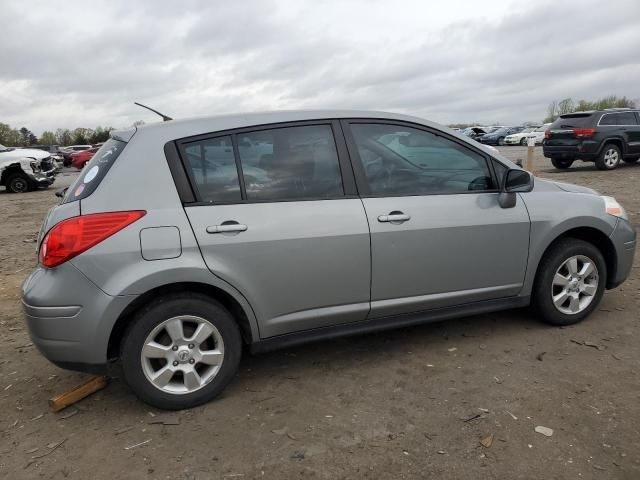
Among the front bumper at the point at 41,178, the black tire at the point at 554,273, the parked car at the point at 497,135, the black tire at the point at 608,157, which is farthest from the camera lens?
the parked car at the point at 497,135

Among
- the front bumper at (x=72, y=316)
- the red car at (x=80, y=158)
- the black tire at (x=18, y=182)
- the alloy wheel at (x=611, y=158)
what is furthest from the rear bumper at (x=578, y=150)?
the red car at (x=80, y=158)

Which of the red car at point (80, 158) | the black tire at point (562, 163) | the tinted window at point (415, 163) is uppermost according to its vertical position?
the tinted window at point (415, 163)

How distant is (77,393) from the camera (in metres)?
3.25

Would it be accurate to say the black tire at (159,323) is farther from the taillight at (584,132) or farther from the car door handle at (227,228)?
the taillight at (584,132)

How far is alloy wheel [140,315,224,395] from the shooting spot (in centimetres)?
298

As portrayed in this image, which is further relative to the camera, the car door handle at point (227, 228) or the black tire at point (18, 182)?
the black tire at point (18, 182)

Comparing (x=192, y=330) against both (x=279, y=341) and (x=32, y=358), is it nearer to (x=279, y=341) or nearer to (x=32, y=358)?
(x=279, y=341)

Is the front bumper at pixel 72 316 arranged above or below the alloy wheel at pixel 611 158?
above

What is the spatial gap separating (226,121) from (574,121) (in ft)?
47.6

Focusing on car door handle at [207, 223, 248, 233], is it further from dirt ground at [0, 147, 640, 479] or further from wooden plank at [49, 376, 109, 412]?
wooden plank at [49, 376, 109, 412]

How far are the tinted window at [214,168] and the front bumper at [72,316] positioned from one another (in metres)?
0.75

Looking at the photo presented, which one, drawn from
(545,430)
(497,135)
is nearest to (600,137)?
(545,430)

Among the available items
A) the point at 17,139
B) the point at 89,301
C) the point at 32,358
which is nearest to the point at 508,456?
the point at 89,301

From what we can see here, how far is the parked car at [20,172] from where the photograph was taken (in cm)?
1645
